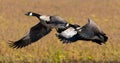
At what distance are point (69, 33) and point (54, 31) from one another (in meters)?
8.70

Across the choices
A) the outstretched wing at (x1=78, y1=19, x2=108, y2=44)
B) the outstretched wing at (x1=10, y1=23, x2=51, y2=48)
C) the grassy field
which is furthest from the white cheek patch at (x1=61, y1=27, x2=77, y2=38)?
the grassy field

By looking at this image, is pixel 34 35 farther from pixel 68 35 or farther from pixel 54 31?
pixel 54 31

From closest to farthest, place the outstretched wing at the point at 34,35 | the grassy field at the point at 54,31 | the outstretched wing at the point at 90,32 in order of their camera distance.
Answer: the outstretched wing at the point at 90,32 → the outstretched wing at the point at 34,35 → the grassy field at the point at 54,31

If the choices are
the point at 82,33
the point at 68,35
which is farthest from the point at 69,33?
the point at 82,33

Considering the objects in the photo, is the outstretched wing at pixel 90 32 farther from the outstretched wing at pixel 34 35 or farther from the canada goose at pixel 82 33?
the outstretched wing at pixel 34 35

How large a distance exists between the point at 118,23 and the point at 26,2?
10.7m

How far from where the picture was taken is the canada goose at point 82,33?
34.9 ft

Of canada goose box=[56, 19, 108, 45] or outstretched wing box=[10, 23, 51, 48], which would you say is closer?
canada goose box=[56, 19, 108, 45]

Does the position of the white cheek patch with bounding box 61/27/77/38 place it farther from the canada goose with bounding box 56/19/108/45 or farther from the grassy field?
the grassy field

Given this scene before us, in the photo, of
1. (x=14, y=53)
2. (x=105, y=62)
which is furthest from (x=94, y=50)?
(x=14, y=53)

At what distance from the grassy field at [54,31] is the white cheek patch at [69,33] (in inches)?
81.1

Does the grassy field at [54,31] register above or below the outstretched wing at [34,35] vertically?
below

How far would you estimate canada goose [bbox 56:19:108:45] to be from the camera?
419 inches

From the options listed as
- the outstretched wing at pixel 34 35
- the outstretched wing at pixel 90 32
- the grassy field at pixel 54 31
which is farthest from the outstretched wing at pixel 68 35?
the grassy field at pixel 54 31
